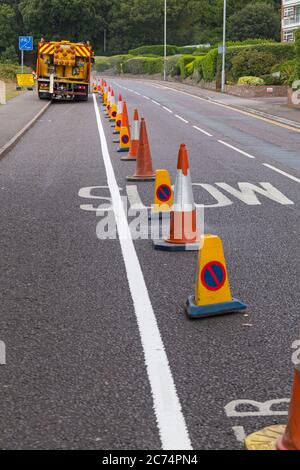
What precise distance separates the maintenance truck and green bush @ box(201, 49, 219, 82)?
2135cm

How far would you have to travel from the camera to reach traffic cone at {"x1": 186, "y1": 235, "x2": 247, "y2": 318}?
5672mm

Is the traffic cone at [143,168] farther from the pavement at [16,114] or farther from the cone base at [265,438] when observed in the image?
the cone base at [265,438]

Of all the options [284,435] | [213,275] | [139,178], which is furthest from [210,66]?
[284,435]

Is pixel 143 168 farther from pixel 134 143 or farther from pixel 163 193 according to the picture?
pixel 163 193

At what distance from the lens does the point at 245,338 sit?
5238 mm

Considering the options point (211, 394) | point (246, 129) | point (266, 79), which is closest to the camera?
point (211, 394)

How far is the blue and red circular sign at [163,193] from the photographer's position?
9.57 metres

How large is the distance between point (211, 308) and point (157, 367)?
1.10 metres

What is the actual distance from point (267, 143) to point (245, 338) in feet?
51.3

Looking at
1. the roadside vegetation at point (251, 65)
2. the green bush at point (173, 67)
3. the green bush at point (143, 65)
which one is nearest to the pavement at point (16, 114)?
the roadside vegetation at point (251, 65)

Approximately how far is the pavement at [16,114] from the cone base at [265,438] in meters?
14.6

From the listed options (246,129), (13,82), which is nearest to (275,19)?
(13,82)

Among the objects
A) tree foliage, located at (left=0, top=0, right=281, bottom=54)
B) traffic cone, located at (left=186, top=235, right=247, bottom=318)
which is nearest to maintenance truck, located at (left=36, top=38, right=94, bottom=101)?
traffic cone, located at (left=186, top=235, right=247, bottom=318)

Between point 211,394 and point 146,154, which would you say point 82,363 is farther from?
point 146,154
